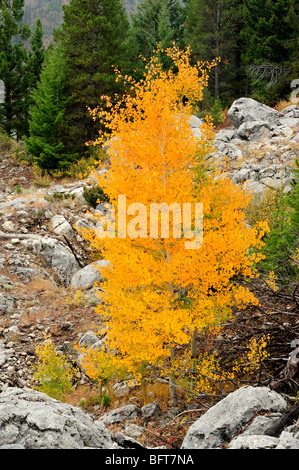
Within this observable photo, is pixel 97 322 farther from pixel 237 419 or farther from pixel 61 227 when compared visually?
pixel 237 419

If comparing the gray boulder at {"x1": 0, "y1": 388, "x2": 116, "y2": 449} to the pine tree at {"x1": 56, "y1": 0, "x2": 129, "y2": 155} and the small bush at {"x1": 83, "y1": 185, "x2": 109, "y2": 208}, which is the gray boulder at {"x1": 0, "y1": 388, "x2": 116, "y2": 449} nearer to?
the small bush at {"x1": 83, "y1": 185, "x2": 109, "y2": 208}

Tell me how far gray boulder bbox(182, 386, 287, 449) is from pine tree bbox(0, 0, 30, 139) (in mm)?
26942

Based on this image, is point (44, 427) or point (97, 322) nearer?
point (44, 427)

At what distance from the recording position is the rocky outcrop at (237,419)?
13.2 feet

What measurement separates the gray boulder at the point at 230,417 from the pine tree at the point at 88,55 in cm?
1932

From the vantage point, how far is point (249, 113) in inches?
790

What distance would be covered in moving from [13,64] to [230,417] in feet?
95.5

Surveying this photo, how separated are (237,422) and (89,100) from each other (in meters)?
20.6

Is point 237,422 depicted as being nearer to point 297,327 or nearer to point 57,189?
point 297,327

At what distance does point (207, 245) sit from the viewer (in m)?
6.18

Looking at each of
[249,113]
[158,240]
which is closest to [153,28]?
[249,113]

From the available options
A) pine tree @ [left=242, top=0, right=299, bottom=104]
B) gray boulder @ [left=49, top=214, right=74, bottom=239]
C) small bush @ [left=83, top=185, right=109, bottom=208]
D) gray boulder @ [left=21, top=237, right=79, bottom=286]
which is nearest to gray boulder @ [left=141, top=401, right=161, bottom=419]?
gray boulder @ [left=21, top=237, right=79, bottom=286]

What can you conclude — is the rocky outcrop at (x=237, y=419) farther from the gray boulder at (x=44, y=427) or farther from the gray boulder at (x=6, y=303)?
the gray boulder at (x=6, y=303)

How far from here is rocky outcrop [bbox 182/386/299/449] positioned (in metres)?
4.02
